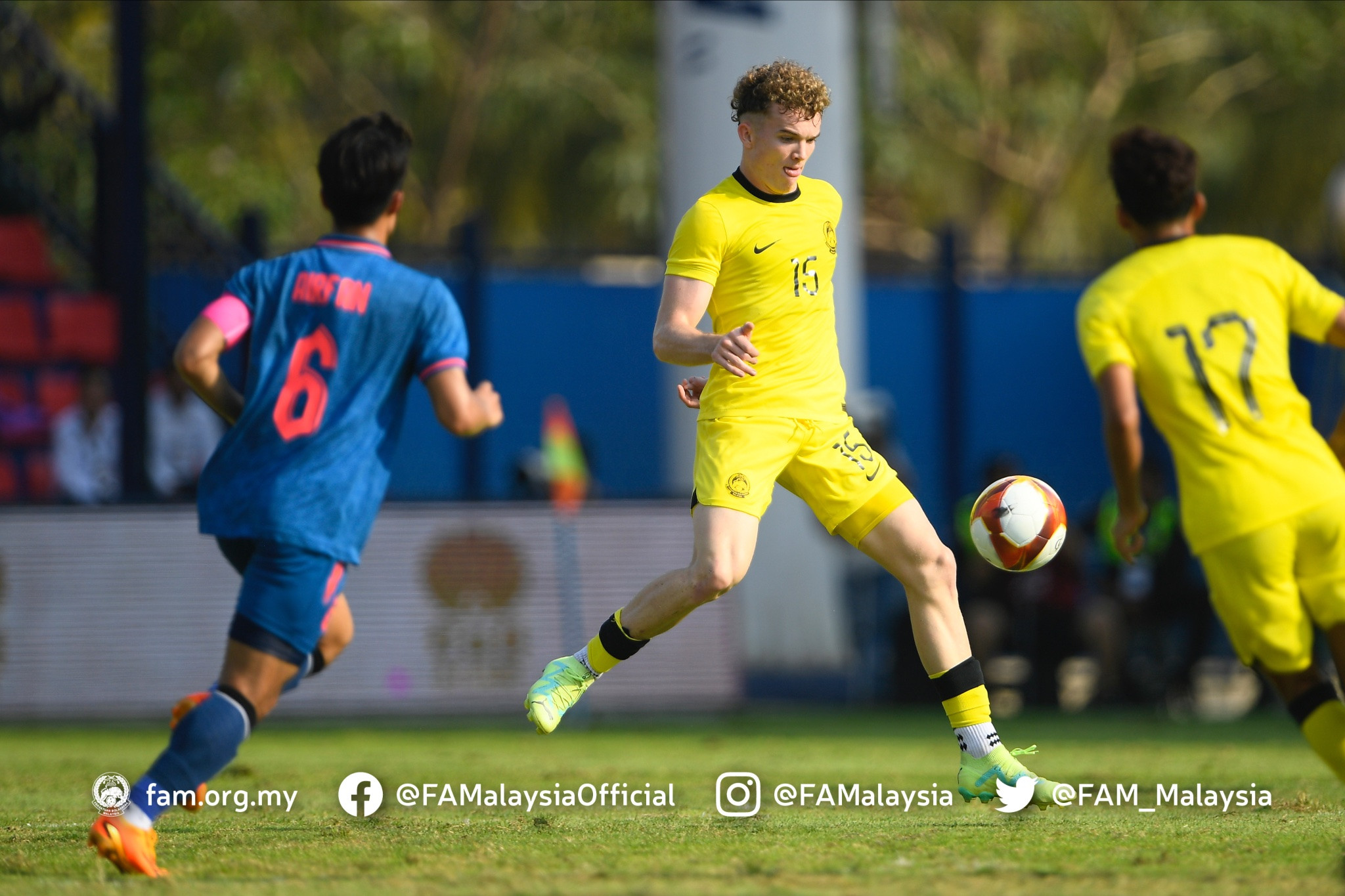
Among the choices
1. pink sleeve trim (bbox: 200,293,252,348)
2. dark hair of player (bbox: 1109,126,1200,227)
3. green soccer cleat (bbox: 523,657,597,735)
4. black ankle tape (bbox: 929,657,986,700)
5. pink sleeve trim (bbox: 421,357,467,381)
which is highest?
dark hair of player (bbox: 1109,126,1200,227)

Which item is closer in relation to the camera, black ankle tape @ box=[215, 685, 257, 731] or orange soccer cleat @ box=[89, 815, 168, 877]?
orange soccer cleat @ box=[89, 815, 168, 877]

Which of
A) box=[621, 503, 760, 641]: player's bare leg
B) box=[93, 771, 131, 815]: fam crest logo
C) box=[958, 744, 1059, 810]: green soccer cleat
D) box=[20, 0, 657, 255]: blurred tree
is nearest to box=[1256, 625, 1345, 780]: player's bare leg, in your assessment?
box=[958, 744, 1059, 810]: green soccer cleat

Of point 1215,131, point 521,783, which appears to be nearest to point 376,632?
point 521,783

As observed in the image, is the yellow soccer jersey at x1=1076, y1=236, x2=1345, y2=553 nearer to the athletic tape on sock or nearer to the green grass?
the green grass

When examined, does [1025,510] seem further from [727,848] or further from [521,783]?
[521,783]

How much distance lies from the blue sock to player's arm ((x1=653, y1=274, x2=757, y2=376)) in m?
1.78

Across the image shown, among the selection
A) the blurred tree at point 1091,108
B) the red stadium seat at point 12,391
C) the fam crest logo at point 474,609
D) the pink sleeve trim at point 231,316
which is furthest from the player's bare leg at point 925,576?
the blurred tree at point 1091,108

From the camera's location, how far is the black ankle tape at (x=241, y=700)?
15.8ft

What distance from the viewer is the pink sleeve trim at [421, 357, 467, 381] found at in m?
5.02

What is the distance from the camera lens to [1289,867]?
4609 millimetres

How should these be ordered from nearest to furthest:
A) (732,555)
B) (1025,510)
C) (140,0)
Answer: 1. (732,555)
2. (1025,510)
3. (140,0)

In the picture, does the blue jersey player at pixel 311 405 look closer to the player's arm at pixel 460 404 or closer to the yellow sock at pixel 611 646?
the player's arm at pixel 460 404

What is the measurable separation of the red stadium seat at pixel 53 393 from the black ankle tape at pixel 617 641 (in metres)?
9.51

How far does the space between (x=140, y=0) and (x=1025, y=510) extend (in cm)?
1000
